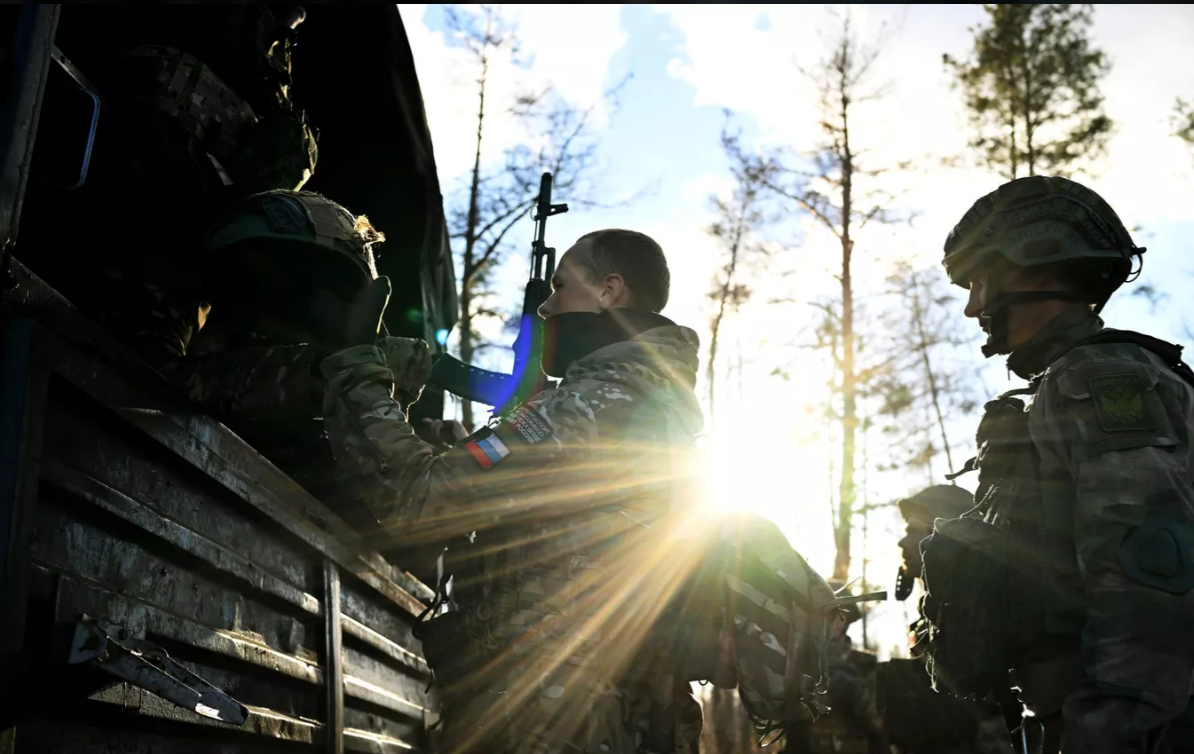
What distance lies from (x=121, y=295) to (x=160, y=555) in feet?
2.85

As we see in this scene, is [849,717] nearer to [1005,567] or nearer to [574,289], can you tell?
[1005,567]

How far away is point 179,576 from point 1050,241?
281 cm

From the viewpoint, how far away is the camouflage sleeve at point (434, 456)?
2.46 metres

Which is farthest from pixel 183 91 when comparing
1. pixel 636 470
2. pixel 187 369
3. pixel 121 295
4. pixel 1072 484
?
pixel 1072 484

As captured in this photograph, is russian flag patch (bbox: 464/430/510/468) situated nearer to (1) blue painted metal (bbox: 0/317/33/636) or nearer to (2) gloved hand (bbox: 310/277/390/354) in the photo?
(2) gloved hand (bbox: 310/277/390/354)

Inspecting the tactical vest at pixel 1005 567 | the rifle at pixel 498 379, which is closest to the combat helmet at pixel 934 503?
the rifle at pixel 498 379

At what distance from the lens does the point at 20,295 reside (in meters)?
1.65

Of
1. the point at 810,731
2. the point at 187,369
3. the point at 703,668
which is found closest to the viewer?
the point at 187,369

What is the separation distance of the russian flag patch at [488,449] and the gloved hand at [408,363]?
13.8 inches

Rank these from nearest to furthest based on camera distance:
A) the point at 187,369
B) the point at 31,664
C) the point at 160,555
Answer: the point at 31,664, the point at 160,555, the point at 187,369

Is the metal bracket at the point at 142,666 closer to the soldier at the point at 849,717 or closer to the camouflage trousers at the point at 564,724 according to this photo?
the camouflage trousers at the point at 564,724

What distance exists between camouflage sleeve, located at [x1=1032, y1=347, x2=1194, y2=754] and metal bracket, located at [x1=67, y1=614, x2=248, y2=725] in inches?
80.4

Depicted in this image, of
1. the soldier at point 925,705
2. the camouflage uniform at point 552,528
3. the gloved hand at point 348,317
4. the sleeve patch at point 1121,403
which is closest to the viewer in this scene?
the sleeve patch at point 1121,403

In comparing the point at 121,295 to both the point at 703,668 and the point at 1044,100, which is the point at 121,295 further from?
the point at 1044,100
